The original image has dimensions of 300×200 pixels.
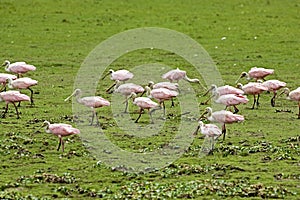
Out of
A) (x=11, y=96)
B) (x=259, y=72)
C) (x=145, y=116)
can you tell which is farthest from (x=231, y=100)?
(x=11, y=96)

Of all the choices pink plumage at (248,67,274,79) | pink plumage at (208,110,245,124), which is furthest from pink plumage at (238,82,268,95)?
pink plumage at (208,110,245,124)

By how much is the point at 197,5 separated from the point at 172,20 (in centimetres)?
301

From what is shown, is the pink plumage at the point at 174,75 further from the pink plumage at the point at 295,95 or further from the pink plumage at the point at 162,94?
the pink plumage at the point at 295,95

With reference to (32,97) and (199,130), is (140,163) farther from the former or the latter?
(32,97)

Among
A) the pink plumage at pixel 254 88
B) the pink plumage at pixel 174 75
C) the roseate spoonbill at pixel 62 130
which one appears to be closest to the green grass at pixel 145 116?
the roseate spoonbill at pixel 62 130

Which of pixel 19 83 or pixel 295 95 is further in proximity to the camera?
pixel 19 83

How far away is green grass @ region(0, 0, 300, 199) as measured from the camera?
8.70 m

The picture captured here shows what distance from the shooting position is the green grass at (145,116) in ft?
28.5

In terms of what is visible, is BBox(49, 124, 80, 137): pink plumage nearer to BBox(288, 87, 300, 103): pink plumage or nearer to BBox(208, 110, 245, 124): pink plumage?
BBox(208, 110, 245, 124): pink plumage

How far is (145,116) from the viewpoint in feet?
41.1

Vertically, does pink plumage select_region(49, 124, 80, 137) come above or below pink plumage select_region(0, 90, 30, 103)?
below

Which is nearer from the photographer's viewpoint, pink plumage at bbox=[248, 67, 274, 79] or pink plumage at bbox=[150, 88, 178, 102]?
pink plumage at bbox=[150, 88, 178, 102]

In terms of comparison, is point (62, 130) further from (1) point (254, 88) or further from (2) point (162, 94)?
(1) point (254, 88)

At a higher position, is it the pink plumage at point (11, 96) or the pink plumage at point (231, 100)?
the pink plumage at point (231, 100)
